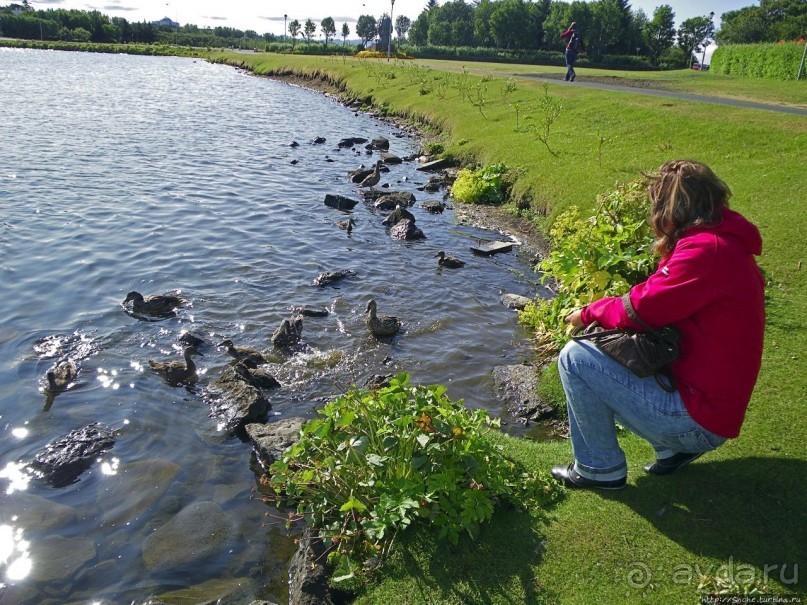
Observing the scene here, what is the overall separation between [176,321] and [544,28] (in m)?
124

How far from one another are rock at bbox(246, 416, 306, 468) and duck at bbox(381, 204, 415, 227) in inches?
445

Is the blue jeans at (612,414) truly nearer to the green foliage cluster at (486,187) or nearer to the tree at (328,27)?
the green foliage cluster at (486,187)

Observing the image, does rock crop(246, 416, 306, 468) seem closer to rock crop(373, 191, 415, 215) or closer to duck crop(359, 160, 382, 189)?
rock crop(373, 191, 415, 215)

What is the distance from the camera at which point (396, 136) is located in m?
35.7

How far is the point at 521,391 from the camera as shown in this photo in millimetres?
9789

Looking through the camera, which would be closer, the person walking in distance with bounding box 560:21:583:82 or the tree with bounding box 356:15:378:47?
the person walking in distance with bounding box 560:21:583:82

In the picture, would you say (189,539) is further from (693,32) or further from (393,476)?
(693,32)

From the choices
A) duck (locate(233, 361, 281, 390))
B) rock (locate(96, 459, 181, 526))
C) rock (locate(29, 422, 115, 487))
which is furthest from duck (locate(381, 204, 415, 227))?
rock (locate(96, 459, 181, 526))

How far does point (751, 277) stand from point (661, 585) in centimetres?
257

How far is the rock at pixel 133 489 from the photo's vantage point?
7492 millimetres

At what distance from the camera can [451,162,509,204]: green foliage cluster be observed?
20672 millimetres

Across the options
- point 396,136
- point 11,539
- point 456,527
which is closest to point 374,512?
point 456,527

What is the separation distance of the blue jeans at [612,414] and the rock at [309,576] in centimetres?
267

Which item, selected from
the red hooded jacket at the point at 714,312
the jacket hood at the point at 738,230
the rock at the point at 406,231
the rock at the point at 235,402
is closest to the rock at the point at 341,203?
the rock at the point at 406,231
